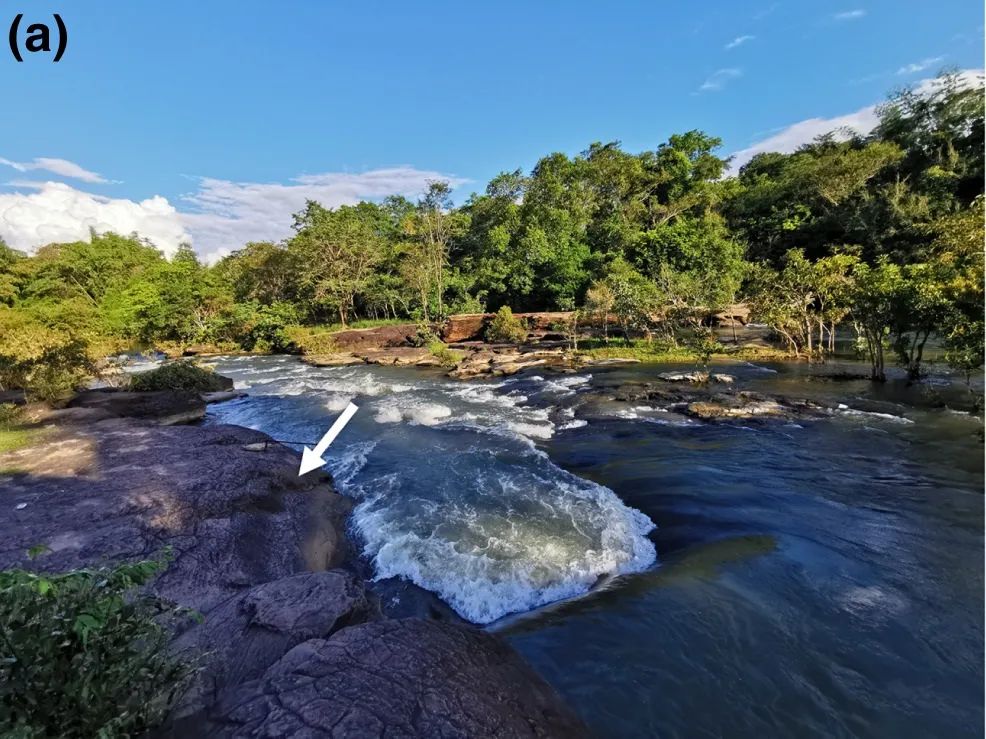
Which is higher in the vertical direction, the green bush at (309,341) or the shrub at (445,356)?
Answer: the green bush at (309,341)

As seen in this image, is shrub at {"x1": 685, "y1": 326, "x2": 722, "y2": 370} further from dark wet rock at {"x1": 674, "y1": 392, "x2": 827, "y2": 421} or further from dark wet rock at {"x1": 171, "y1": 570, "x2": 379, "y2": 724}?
dark wet rock at {"x1": 171, "y1": 570, "x2": 379, "y2": 724}

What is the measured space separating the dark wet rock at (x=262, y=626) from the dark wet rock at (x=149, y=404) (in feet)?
41.5

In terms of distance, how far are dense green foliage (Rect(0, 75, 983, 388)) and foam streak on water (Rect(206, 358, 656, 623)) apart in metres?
16.1

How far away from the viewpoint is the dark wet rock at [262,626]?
3.93m

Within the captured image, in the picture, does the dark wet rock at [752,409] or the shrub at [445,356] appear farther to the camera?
the shrub at [445,356]

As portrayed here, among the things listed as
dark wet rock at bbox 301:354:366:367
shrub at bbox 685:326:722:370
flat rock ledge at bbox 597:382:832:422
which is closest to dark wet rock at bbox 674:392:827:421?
flat rock ledge at bbox 597:382:832:422

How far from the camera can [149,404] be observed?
1647cm

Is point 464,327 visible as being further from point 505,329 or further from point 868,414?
point 868,414

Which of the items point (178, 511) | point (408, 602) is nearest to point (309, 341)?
point (178, 511)

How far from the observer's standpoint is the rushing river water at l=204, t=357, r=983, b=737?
4.55m

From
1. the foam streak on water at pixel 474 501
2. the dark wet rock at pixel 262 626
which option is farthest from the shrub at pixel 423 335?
the dark wet rock at pixel 262 626

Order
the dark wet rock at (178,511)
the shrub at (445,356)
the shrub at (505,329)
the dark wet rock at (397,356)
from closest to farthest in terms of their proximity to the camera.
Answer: the dark wet rock at (178,511), the shrub at (445,356), the dark wet rock at (397,356), the shrub at (505,329)

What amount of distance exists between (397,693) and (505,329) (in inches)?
1310

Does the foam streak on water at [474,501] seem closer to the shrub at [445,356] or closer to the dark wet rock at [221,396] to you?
the dark wet rock at [221,396]
